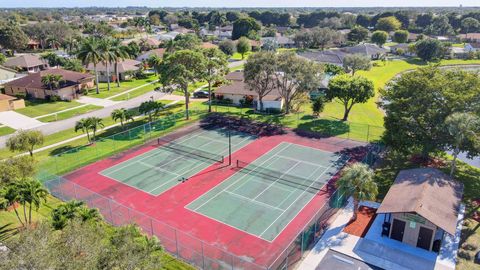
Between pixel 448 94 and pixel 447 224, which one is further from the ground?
pixel 448 94

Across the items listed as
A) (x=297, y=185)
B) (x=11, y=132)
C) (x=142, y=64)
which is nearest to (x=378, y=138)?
(x=297, y=185)


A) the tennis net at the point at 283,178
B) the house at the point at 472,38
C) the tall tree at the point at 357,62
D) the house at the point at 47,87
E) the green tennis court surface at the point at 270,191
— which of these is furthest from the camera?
the house at the point at 472,38

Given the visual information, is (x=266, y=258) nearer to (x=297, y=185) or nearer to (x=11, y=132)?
(x=297, y=185)

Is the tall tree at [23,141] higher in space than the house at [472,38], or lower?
lower

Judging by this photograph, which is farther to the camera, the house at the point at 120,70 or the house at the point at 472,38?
the house at the point at 472,38

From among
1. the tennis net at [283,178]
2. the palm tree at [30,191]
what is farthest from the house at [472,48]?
the palm tree at [30,191]

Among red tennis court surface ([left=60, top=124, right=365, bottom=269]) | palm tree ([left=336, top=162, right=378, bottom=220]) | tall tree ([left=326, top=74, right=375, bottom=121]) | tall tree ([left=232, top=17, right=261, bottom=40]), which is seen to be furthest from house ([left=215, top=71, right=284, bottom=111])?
tall tree ([left=232, top=17, right=261, bottom=40])

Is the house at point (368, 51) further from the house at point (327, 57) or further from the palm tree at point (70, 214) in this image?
the palm tree at point (70, 214)
